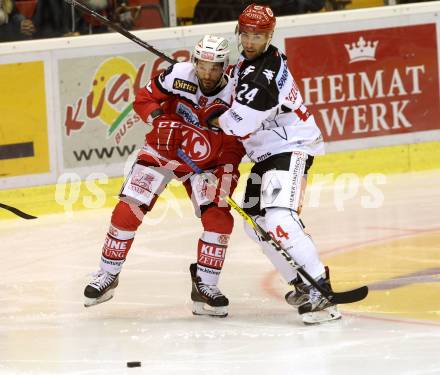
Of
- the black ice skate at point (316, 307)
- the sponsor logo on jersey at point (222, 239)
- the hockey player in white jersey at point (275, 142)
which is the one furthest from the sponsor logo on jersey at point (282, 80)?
the black ice skate at point (316, 307)

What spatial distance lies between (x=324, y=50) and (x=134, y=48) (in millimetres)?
1221

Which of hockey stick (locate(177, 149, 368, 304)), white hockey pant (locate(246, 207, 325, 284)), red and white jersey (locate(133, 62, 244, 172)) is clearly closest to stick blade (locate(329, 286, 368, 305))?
hockey stick (locate(177, 149, 368, 304))

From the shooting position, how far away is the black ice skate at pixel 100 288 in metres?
5.19

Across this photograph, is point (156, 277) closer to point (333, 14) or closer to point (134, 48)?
point (134, 48)

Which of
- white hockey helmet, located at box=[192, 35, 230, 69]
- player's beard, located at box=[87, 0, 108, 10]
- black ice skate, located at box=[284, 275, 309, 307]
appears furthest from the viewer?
player's beard, located at box=[87, 0, 108, 10]

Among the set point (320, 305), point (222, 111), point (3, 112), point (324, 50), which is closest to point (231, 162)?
point (222, 111)

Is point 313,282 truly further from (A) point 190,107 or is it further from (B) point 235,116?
(A) point 190,107

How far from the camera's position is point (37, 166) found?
7266 mm

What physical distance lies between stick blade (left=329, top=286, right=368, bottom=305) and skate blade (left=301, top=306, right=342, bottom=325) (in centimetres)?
6

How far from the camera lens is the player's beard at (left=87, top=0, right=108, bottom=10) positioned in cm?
757

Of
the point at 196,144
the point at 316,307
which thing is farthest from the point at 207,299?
the point at 196,144

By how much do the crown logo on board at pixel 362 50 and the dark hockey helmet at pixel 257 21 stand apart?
3.10 meters

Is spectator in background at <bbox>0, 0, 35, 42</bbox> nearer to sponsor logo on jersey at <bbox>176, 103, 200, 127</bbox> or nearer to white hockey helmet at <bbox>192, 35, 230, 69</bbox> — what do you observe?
sponsor logo on jersey at <bbox>176, 103, 200, 127</bbox>

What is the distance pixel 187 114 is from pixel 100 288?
784mm
